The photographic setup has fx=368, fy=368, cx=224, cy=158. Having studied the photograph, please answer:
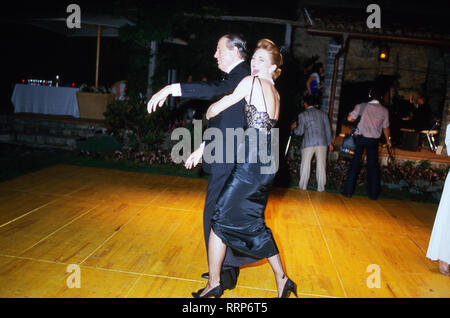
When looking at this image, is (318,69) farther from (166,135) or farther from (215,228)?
(215,228)

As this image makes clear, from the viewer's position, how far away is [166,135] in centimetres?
811

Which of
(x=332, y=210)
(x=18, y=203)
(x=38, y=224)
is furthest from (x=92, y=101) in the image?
(x=332, y=210)

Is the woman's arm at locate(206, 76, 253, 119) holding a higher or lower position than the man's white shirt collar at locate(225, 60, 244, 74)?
lower

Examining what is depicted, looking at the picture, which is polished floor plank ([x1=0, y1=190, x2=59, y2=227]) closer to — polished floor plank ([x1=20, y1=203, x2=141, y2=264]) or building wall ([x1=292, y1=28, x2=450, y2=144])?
polished floor plank ([x1=20, y1=203, x2=141, y2=264])

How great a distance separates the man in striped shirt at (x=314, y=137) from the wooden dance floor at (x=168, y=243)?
54 cm

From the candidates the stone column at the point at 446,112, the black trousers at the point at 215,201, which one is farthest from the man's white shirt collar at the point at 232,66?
the stone column at the point at 446,112

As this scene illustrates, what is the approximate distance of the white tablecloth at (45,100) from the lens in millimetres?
9305

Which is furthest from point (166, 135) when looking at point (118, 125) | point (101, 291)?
point (101, 291)

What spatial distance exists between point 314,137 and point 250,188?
3.93m

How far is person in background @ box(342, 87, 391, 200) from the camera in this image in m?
5.73

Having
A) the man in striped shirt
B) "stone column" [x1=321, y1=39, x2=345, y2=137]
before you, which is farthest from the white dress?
"stone column" [x1=321, y1=39, x2=345, y2=137]

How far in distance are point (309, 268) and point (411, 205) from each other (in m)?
3.31

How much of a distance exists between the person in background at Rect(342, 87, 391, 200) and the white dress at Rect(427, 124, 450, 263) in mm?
2482
